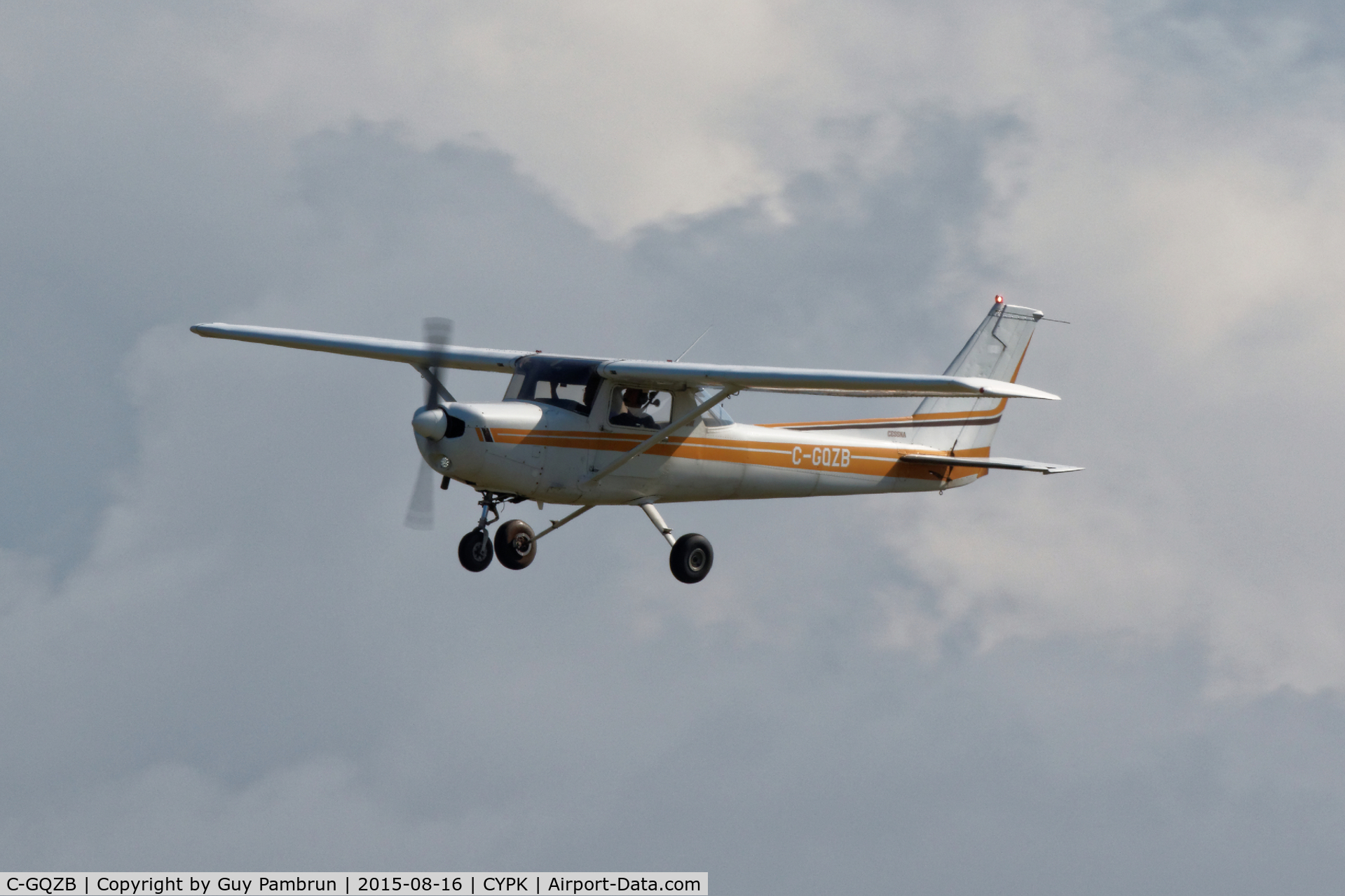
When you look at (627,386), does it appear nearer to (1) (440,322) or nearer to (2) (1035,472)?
(1) (440,322)

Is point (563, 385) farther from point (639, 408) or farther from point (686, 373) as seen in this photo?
point (686, 373)

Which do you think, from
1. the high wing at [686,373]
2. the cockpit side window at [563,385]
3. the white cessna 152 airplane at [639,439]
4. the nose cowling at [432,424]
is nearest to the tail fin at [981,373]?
the white cessna 152 airplane at [639,439]

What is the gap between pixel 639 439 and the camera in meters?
20.7

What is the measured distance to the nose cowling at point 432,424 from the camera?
18969 millimetres

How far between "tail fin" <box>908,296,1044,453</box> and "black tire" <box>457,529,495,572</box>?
7.53 metres

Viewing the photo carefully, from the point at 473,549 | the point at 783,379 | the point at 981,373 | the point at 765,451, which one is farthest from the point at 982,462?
the point at 473,549

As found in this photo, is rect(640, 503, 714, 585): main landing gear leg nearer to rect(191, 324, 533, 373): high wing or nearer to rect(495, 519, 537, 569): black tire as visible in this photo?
rect(495, 519, 537, 569): black tire

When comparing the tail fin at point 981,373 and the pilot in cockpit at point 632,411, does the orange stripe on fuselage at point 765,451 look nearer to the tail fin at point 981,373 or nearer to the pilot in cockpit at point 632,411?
the pilot in cockpit at point 632,411

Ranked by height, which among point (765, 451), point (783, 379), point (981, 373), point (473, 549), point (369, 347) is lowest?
point (473, 549)

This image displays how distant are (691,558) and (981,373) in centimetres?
617

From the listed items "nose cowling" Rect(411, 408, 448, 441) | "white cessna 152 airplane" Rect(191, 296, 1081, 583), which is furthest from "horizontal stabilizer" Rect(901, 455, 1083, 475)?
"nose cowling" Rect(411, 408, 448, 441)

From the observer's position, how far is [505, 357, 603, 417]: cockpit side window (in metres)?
20.3

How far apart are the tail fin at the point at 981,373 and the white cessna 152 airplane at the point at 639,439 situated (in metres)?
0.27

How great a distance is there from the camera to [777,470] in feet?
73.4
